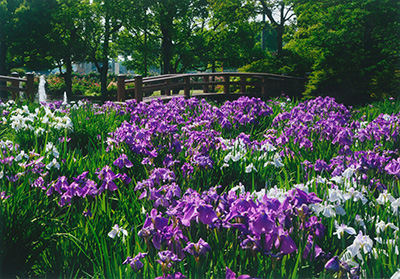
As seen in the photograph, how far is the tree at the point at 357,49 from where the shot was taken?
43.0 ft

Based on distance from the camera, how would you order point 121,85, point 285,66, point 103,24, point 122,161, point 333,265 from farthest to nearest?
point 103,24, point 285,66, point 121,85, point 122,161, point 333,265

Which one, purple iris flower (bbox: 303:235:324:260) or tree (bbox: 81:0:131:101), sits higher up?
tree (bbox: 81:0:131:101)

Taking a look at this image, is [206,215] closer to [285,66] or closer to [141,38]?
[285,66]

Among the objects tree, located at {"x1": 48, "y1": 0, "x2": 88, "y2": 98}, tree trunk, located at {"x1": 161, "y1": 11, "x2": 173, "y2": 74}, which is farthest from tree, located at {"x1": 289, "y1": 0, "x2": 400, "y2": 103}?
tree, located at {"x1": 48, "y1": 0, "x2": 88, "y2": 98}

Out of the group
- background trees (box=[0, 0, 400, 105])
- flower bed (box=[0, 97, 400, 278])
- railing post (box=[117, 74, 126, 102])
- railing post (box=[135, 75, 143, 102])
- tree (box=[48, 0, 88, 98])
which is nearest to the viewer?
flower bed (box=[0, 97, 400, 278])

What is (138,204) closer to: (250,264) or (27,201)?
(27,201)

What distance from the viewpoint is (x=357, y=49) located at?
44.6 ft

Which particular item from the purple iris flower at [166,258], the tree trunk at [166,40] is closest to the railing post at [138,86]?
the purple iris flower at [166,258]

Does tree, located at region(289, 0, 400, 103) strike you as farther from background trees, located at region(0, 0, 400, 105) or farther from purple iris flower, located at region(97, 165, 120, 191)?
purple iris flower, located at region(97, 165, 120, 191)

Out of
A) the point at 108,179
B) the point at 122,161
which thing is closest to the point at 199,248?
the point at 108,179

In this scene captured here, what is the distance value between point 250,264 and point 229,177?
2.17 m

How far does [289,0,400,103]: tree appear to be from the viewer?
13102 millimetres

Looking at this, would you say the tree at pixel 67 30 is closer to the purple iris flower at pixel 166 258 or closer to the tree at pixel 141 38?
the tree at pixel 141 38

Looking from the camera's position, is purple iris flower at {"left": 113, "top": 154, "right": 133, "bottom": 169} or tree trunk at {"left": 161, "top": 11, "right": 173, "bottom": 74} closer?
purple iris flower at {"left": 113, "top": 154, "right": 133, "bottom": 169}
